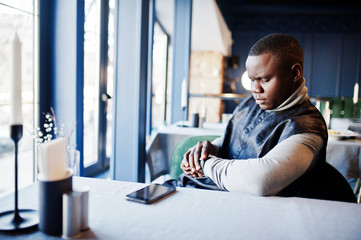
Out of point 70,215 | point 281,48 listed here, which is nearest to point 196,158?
point 281,48

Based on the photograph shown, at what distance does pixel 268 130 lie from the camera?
1298 mm

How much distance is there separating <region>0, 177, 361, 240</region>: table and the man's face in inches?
17.5

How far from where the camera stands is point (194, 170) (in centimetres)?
128

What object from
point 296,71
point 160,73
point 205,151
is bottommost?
point 205,151

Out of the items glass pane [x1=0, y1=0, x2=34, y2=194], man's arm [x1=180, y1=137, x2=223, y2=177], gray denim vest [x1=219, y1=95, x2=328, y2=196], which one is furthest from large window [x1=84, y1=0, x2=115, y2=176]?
man's arm [x1=180, y1=137, x2=223, y2=177]

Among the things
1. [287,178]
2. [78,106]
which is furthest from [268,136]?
[78,106]

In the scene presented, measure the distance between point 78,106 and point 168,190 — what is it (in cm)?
107

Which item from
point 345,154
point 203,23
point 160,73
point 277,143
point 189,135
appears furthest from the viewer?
point 160,73

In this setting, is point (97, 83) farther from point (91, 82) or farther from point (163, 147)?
point (163, 147)

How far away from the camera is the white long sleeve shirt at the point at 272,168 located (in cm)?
98

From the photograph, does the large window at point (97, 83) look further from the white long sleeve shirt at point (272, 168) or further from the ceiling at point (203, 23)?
the white long sleeve shirt at point (272, 168)

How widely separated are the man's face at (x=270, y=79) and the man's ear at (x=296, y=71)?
0.05 feet

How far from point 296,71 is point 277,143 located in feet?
0.98

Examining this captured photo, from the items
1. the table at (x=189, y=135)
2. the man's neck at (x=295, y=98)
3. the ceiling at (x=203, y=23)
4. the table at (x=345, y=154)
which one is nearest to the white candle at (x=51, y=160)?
the man's neck at (x=295, y=98)
